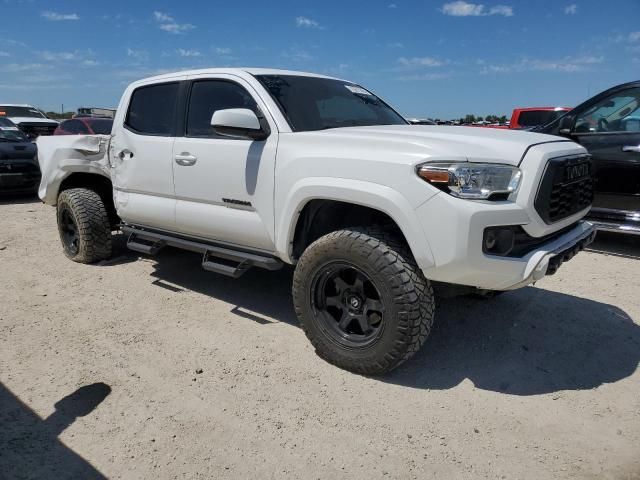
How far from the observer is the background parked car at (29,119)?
17.5m

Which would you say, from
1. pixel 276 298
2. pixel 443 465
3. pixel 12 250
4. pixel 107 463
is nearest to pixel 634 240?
pixel 276 298

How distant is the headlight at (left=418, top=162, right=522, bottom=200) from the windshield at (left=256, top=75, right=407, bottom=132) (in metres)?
1.18

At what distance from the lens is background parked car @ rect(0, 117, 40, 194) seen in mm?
10008

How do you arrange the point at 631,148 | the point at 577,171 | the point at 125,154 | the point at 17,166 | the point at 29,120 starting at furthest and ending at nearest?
1. the point at 29,120
2. the point at 17,166
3. the point at 631,148
4. the point at 125,154
5. the point at 577,171

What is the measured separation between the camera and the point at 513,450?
8.26 feet

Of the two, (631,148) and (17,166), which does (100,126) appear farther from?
(631,148)

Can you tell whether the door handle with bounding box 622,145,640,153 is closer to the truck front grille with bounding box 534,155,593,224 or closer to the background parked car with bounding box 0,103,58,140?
the truck front grille with bounding box 534,155,593,224

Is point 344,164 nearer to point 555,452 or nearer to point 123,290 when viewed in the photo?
point 555,452

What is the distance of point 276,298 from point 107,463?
91.7 inches

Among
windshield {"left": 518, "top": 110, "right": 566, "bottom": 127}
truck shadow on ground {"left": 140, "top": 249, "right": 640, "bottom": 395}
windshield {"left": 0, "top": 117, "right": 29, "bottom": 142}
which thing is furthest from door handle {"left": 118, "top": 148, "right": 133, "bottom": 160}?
windshield {"left": 518, "top": 110, "right": 566, "bottom": 127}

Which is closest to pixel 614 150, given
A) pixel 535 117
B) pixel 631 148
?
pixel 631 148

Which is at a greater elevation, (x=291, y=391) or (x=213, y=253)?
(x=213, y=253)

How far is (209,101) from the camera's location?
4129 mm

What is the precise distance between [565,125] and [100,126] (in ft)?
35.5
